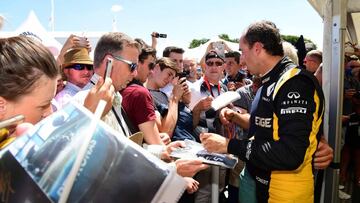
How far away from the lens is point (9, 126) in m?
0.98

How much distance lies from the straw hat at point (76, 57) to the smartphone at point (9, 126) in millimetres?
2406

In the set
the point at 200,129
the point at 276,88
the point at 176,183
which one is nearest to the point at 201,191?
the point at 200,129

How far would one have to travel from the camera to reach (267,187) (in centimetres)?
231

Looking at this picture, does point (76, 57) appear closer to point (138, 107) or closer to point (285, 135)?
point (138, 107)

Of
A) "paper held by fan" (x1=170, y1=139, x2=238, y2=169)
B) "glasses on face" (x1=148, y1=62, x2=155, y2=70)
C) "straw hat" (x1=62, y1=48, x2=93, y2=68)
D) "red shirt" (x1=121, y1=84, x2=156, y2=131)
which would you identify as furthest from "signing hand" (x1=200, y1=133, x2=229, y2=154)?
"straw hat" (x1=62, y1=48, x2=93, y2=68)

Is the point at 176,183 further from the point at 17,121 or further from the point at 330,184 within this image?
the point at 330,184

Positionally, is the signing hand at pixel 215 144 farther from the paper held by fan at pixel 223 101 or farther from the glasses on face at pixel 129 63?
the paper held by fan at pixel 223 101

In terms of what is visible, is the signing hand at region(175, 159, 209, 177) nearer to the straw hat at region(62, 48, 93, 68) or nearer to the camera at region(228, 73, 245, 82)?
the straw hat at region(62, 48, 93, 68)

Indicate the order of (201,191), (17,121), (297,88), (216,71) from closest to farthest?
(17,121) → (297,88) → (201,191) → (216,71)

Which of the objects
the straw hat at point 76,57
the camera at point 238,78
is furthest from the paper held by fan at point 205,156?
the camera at point 238,78

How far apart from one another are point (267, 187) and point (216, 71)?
240 centimetres

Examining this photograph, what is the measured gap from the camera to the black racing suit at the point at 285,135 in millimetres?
2072

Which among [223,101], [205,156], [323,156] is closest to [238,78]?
[223,101]

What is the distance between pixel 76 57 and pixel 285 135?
2210 millimetres
